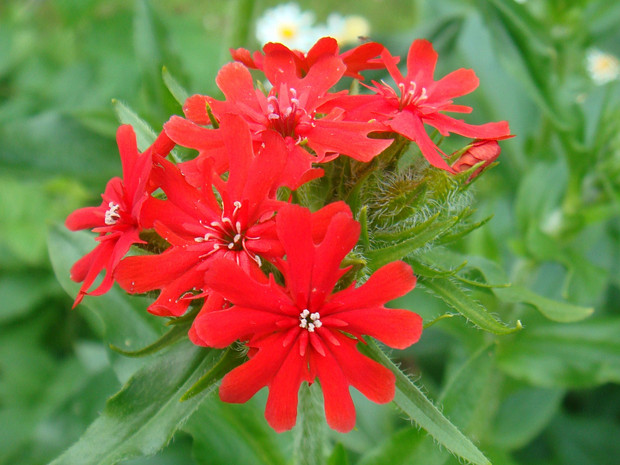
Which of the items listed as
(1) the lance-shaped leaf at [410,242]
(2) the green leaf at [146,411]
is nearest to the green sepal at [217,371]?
(2) the green leaf at [146,411]

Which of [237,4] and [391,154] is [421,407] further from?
[237,4]

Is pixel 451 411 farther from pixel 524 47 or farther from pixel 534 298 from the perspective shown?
pixel 524 47

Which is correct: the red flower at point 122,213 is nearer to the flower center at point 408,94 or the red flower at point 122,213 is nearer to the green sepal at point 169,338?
the green sepal at point 169,338

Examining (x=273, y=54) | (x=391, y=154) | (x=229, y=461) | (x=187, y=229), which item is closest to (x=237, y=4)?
(x=273, y=54)

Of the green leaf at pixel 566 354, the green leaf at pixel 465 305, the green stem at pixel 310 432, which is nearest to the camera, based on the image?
the green leaf at pixel 465 305

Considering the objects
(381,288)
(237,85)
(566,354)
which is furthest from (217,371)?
(566,354)

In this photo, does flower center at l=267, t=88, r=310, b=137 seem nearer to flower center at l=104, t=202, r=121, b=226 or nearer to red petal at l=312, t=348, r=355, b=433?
flower center at l=104, t=202, r=121, b=226
